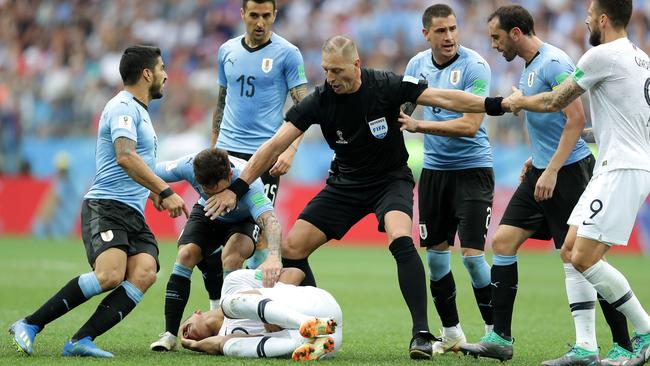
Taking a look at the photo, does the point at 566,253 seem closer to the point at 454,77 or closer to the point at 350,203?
the point at 350,203

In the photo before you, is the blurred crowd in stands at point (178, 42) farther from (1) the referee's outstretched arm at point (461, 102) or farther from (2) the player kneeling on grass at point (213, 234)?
(1) the referee's outstretched arm at point (461, 102)

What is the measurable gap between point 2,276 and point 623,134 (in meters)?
11.4

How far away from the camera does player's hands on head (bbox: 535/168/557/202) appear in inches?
335

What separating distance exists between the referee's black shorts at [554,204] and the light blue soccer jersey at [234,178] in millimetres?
2158

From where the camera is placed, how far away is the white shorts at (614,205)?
7.67 metres

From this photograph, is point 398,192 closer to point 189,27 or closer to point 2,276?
point 2,276

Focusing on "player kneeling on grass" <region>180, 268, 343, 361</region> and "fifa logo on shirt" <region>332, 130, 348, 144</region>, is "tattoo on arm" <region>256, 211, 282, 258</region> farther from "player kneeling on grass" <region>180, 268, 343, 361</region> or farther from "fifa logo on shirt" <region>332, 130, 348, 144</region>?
"fifa logo on shirt" <region>332, 130, 348, 144</region>

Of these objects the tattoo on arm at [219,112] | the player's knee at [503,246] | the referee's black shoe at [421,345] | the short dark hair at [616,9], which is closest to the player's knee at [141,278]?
the referee's black shoe at [421,345]

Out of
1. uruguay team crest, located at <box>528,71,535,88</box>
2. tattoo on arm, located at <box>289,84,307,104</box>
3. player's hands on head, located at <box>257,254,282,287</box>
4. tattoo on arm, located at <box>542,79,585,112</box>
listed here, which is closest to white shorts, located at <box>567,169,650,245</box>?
tattoo on arm, located at <box>542,79,585,112</box>

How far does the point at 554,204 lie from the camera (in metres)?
8.89

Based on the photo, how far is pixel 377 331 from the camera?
1080 centimetres

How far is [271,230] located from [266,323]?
2.72ft

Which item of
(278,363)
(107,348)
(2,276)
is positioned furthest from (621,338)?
(2,276)

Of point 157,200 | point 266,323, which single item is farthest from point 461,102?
point 157,200
